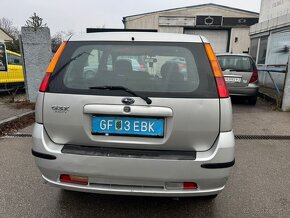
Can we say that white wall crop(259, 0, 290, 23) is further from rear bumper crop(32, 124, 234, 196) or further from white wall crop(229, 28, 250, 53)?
white wall crop(229, 28, 250, 53)

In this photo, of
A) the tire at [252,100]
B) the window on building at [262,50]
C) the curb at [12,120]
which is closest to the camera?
the curb at [12,120]

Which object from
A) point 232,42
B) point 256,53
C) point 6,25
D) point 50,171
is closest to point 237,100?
point 256,53

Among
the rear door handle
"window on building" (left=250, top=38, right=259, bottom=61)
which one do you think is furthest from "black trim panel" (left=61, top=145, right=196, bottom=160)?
"window on building" (left=250, top=38, right=259, bottom=61)

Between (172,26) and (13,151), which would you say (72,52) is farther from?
(172,26)

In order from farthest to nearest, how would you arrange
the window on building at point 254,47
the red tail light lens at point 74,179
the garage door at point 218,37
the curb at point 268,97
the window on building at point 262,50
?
the garage door at point 218,37 < the window on building at point 254,47 < the window on building at point 262,50 < the curb at point 268,97 < the red tail light lens at point 74,179

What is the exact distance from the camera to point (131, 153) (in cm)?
204

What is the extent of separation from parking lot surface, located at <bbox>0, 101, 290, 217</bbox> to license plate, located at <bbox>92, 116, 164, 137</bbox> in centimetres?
91

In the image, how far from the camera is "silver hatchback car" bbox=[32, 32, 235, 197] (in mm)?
1990

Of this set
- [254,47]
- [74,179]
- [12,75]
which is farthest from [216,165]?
[254,47]

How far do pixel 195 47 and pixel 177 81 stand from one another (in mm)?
334

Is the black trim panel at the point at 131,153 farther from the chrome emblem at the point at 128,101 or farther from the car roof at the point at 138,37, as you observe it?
the car roof at the point at 138,37

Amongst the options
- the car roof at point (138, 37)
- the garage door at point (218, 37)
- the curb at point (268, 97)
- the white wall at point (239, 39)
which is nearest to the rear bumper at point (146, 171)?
the car roof at point (138, 37)

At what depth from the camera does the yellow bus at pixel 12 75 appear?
896cm

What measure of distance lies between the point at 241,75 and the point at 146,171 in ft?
19.9
